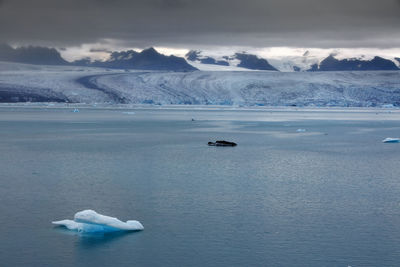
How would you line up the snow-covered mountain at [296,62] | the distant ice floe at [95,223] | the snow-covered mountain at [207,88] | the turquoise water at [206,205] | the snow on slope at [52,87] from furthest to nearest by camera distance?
the snow-covered mountain at [296,62], the snow-covered mountain at [207,88], the snow on slope at [52,87], the distant ice floe at [95,223], the turquoise water at [206,205]

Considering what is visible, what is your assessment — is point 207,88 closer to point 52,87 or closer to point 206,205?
point 52,87

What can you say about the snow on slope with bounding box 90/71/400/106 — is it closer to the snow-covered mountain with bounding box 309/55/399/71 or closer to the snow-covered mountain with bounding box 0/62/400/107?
the snow-covered mountain with bounding box 0/62/400/107

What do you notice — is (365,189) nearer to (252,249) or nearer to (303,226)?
(303,226)

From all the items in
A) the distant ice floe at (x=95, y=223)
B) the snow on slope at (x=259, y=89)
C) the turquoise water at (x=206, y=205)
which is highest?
the snow on slope at (x=259, y=89)

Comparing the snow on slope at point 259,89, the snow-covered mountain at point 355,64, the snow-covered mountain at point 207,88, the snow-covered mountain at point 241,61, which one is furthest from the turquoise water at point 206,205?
the snow-covered mountain at point 355,64

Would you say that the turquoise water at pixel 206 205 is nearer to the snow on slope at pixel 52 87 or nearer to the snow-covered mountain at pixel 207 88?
the snow on slope at pixel 52 87

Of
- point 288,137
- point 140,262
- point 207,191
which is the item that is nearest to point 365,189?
point 207,191
